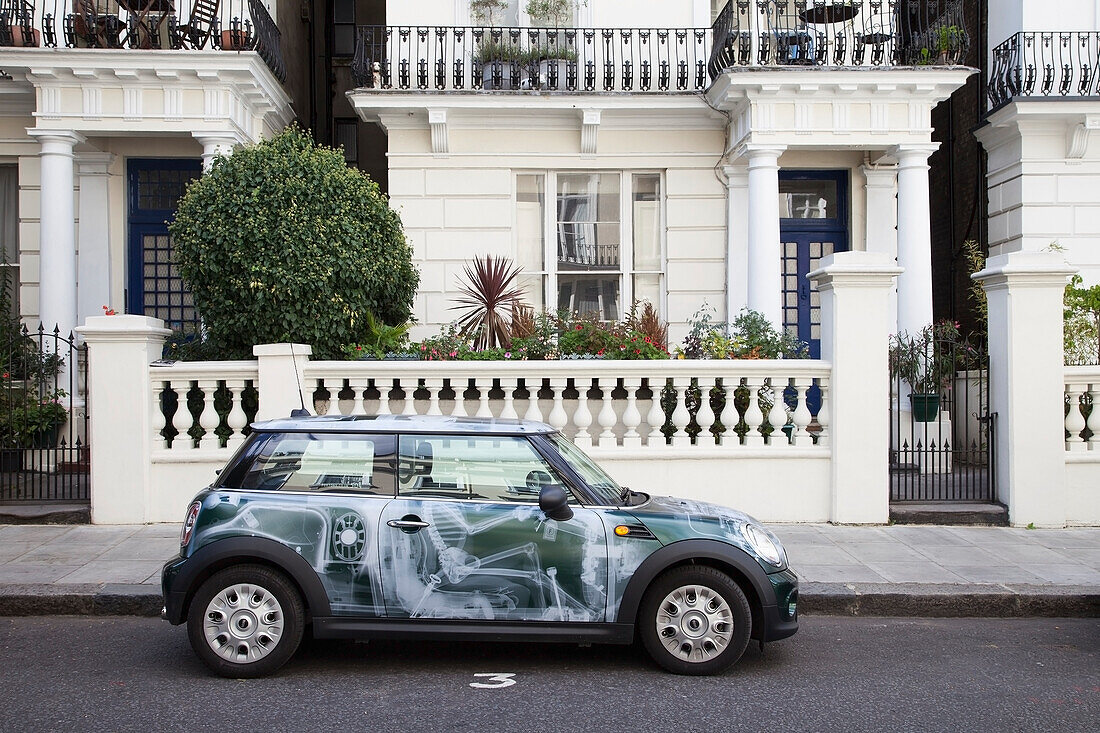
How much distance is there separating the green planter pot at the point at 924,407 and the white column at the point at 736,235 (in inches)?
134

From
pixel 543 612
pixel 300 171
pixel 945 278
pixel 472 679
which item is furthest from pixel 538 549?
pixel 945 278

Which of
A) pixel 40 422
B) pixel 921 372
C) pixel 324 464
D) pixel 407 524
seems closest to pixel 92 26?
pixel 40 422

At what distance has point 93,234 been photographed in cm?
1430

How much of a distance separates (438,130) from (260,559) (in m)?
9.36

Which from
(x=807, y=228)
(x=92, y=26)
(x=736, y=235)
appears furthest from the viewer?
(x=807, y=228)

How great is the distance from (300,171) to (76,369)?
4699mm

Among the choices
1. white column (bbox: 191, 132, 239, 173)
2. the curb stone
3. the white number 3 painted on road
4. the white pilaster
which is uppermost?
white column (bbox: 191, 132, 239, 173)

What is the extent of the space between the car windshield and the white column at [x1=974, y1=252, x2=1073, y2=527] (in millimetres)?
5293

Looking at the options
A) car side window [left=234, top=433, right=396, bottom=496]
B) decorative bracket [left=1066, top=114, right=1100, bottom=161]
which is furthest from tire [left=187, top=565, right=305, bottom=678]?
decorative bracket [left=1066, top=114, right=1100, bottom=161]

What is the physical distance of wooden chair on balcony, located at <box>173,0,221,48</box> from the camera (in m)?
13.3

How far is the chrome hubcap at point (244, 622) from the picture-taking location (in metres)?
5.68

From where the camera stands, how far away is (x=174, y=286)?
14.9 m

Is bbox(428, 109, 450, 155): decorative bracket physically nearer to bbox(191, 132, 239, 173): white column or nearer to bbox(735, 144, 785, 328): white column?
bbox(191, 132, 239, 173): white column

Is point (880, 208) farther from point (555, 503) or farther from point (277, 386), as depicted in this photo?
point (555, 503)
